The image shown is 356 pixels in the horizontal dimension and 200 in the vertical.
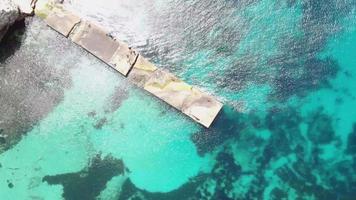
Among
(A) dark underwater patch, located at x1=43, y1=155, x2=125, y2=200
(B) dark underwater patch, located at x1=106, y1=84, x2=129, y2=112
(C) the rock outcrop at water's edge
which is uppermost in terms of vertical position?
(C) the rock outcrop at water's edge

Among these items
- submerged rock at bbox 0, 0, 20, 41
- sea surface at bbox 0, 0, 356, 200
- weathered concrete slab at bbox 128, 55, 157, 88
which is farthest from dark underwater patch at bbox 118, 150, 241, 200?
submerged rock at bbox 0, 0, 20, 41

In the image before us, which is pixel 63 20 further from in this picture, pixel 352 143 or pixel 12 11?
pixel 352 143

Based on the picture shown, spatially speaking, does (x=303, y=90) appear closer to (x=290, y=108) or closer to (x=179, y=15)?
(x=290, y=108)

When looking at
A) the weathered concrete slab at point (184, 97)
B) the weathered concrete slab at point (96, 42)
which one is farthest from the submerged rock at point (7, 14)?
the weathered concrete slab at point (184, 97)

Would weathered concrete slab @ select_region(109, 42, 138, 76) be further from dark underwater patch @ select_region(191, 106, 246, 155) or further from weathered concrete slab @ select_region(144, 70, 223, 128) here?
dark underwater patch @ select_region(191, 106, 246, 155)

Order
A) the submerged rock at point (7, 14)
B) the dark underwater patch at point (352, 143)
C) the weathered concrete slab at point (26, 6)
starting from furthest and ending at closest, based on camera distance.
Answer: the dark underwater patch at point (352, 143)
the weathered concrete slab at point (26, 6)
the submerged rock at point (7, 14)

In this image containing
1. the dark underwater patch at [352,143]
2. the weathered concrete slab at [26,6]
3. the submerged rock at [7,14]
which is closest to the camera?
the submerged rock at [7,14]

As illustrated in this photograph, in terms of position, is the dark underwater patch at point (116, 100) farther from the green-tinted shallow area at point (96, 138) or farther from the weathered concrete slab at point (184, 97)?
the weathered concrete slab at point (184, 97)
